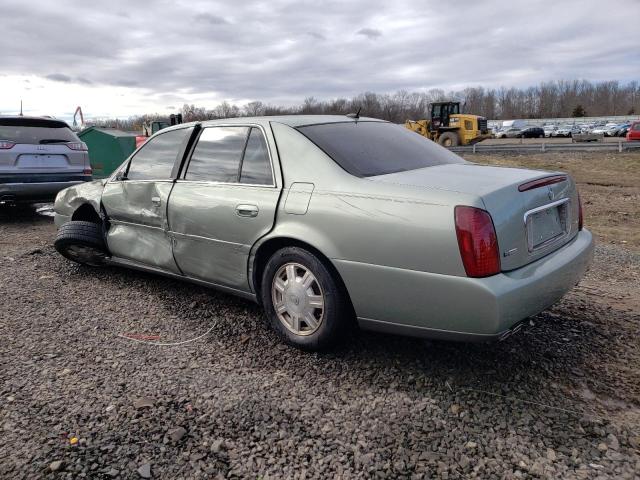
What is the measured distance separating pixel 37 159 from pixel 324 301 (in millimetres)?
6876

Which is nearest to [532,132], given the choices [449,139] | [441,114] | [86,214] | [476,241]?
[441,114]

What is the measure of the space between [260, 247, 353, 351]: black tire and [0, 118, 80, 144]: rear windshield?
643cm

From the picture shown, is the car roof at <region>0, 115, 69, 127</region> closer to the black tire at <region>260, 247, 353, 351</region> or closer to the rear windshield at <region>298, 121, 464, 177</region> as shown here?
the rear windshield at <region>298, 121, 464, 177</region>

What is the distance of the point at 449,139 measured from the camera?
29.8 metres

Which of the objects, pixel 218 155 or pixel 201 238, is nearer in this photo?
pixel 201 238

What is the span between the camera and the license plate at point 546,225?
2.85 m

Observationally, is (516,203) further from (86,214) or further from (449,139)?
(449,139)

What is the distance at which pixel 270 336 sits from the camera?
12.0 ft

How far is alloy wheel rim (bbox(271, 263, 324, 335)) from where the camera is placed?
10.4ft

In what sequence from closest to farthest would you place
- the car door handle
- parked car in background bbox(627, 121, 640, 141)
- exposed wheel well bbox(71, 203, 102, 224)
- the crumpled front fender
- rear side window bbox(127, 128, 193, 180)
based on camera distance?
the car door handle → rear side window bbox(127, 128, 193, 180) → the crumpled front fender → exposed wheel well bbox(71, 203, 102, 224) → parked car in background bbox(627, 121, 640, 141)

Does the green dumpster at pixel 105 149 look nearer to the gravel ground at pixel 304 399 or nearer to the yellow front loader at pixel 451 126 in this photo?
the gravel ground at pixel 304 399

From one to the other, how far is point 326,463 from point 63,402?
1.51 meters

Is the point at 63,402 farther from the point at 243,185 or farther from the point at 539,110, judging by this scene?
the point at 539,110

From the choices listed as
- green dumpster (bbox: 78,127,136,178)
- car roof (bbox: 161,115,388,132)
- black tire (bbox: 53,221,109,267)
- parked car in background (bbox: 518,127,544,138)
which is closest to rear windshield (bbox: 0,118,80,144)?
black tire (bbox: 53,221,109,267)
